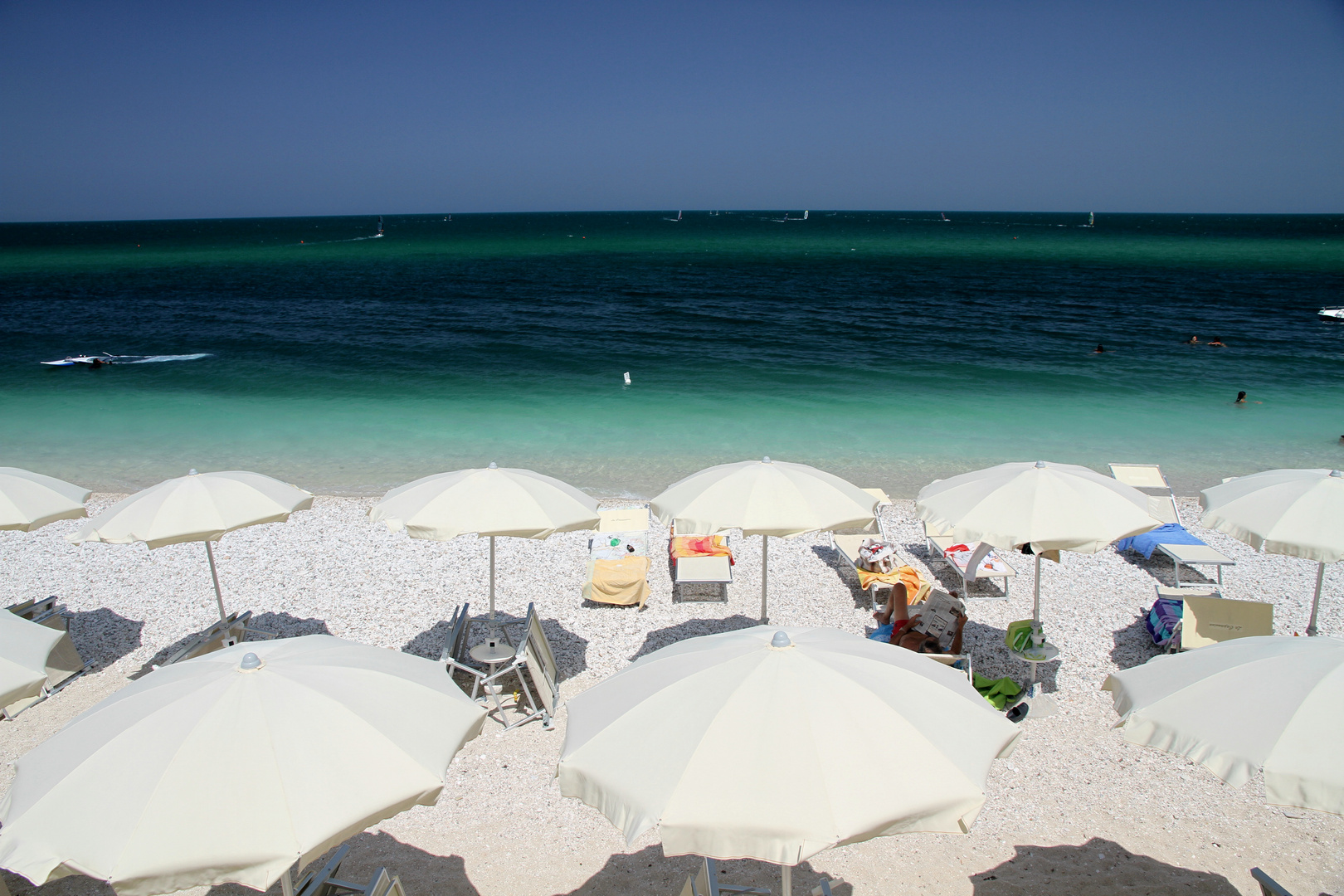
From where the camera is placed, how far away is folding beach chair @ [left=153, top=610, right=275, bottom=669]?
6.75 meters

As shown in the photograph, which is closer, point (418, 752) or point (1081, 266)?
point (418, 752)

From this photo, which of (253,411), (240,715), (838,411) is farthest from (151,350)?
(240,715)

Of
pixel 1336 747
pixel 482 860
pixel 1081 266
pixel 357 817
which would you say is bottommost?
pixel 482 860

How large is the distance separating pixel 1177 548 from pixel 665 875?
733cm

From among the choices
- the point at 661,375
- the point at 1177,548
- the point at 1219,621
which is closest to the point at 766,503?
the point at 1219,621

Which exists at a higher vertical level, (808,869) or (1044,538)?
(1044,538)

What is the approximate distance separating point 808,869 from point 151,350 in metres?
30.1

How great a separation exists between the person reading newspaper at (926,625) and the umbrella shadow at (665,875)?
9.12ft

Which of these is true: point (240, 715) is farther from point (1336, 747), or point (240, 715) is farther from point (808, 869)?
point (1336, 747)

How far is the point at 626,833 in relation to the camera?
291 cm

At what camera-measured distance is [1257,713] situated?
3.47 metres

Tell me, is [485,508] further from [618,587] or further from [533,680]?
[618,587]

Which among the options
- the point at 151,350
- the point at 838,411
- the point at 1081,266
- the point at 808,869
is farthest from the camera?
the point at 1081,266

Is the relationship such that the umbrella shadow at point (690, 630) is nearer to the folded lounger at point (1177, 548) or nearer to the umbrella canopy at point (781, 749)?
the umbrella canopy at point (781, 749)
